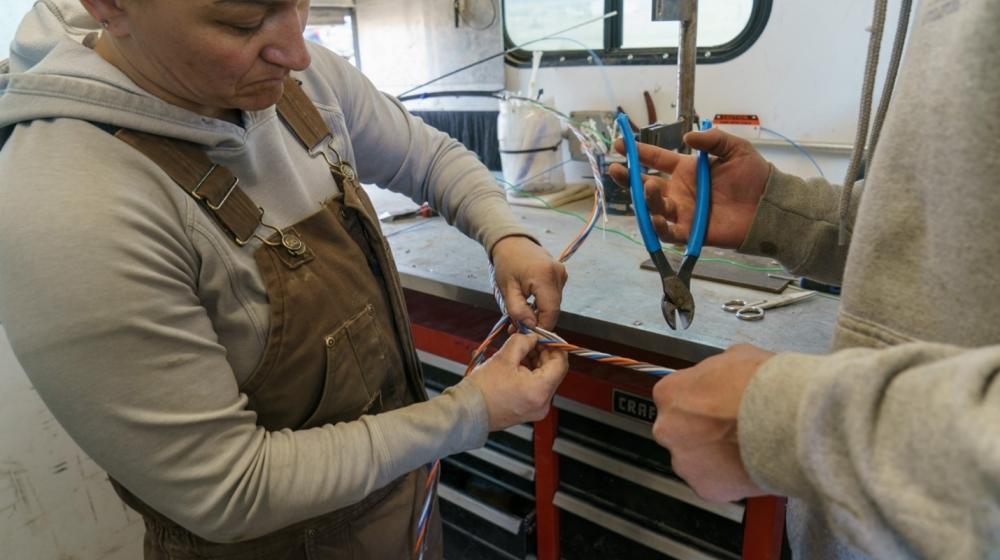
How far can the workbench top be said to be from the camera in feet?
2.80

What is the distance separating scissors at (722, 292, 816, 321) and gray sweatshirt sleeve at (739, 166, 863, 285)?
0.11m

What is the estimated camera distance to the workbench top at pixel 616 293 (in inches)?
33.5

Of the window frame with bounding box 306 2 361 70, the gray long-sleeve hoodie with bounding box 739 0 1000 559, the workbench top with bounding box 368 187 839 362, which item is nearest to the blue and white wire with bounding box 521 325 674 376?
the workbench top with bounding box 368 187 839 362

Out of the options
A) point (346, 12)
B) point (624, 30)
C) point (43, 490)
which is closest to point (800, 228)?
point (624, 30)

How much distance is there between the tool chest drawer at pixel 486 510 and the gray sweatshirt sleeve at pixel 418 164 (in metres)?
0.55

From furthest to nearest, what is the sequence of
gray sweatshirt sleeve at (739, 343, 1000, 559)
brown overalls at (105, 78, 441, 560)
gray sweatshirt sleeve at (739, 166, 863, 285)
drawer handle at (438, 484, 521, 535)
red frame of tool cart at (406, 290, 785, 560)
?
drawer handle at (438, 484, 521, 535) < red frame of tool cart at (406, 290, 785, 560) < gray sweatshirt sleeve at (739, 166, 863, 285) < brown overalls at (105, 78, 441, 560) < gray sweatshirt sleeve at (739, 343, 1000, 559)

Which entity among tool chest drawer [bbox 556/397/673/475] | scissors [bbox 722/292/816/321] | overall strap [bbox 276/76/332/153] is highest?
overall strap [bbox 276/76/332/153]

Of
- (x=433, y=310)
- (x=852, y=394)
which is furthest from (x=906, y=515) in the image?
(x=433, y=310)

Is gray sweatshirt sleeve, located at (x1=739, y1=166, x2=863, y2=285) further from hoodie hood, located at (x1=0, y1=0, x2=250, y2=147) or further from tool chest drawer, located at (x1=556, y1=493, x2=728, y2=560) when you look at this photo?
hoodie hood, located at (x1=0, y1=0, x2=250, y2=147)

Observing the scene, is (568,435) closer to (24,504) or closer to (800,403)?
(800,403)

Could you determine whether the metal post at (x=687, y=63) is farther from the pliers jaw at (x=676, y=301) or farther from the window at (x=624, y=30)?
the window at (x=624, y=30)

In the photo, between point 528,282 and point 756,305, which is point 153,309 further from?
point 756,305

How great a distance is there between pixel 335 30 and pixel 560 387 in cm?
152

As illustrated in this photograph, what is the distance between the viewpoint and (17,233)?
505 millimetres
